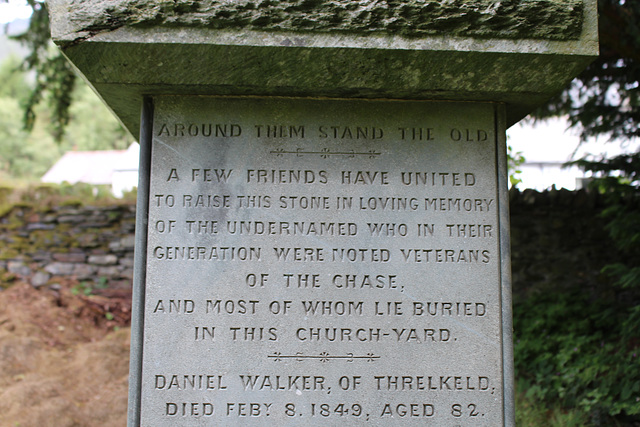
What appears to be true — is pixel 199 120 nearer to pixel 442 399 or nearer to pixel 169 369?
pixel 169 369

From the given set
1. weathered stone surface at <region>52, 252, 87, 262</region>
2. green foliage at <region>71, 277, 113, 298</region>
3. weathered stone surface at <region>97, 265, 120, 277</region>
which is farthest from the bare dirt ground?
weathered stone surface at <region>52, 252, 87, 262</region>

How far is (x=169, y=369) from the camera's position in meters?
2.23

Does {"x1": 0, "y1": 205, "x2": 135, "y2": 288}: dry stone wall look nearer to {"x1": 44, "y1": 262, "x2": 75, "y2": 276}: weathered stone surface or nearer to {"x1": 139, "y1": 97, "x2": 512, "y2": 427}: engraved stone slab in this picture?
{"x1": 44, "y1": 262, "x2": 75, "y2": 276}: weathered stone surface

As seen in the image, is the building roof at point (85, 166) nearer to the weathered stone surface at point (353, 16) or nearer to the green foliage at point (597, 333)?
the green foliage at point (597, 333)

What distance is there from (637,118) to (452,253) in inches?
154

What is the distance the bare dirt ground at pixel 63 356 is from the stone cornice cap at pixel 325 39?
3.68 metres

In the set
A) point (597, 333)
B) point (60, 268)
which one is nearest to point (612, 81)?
point (597, 333)

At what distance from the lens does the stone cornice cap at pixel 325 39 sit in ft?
6.36

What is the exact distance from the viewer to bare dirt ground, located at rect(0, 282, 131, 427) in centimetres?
466

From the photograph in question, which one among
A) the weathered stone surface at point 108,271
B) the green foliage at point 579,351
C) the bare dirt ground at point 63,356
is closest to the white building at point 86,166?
the weathered stone surface at point 108,271

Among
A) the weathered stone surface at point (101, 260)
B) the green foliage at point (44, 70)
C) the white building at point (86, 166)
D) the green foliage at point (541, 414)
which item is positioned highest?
the white building at point (86, 166)

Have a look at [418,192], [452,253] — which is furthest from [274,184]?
[452,253]

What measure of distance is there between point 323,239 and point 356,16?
0.95 m

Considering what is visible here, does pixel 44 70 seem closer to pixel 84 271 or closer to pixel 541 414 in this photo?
pixel 84 271
